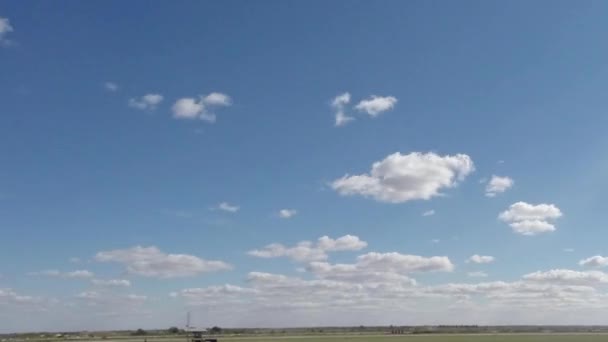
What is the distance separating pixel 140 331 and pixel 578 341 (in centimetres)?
14231

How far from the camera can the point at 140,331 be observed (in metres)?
197

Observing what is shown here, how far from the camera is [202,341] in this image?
8694 centimetres

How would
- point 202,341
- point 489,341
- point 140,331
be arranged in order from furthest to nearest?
point 140,331, point 489,341, point 202,341

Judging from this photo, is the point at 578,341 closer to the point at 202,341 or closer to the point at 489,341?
the point at 489,341

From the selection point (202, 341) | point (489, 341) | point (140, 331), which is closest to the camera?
point (202, 341)

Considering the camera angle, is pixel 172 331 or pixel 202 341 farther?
pixel 172 331

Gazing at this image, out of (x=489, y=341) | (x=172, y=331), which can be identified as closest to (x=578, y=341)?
(x=489, y=341)

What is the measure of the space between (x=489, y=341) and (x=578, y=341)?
43.3ft

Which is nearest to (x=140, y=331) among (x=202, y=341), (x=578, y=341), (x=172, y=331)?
(x=172, y=331)

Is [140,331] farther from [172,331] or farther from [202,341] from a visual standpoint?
[202,341]

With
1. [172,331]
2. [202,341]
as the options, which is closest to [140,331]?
[172,331]

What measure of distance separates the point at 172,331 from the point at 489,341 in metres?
126

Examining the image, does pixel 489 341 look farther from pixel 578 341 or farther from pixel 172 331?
pixel 172 331

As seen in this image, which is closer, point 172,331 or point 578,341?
point 578,341
